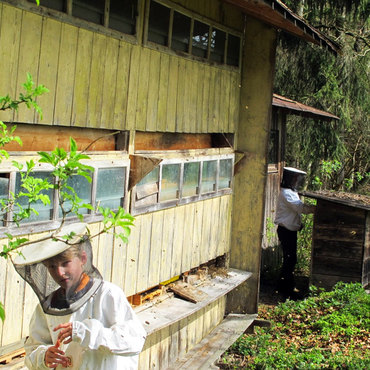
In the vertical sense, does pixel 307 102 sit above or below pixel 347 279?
above

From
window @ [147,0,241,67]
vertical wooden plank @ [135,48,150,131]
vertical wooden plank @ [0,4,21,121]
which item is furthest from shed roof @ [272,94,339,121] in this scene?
vertical wooden plank @ [0,4,21,121]

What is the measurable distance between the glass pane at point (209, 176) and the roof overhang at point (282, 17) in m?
1.92

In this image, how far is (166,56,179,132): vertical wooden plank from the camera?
6.45 metres

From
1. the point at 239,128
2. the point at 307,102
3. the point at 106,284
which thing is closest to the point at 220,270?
the point at 239,128

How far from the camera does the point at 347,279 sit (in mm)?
10484

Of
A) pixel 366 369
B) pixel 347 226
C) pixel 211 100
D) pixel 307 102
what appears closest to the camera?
pixel 366 369

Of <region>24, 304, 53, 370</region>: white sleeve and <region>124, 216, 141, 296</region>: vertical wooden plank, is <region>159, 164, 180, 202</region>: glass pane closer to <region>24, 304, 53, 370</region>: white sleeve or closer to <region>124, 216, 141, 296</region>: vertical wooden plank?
<region>124, 216, 141, 296</region>: vertical wooden plank

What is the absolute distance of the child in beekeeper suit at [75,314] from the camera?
3.18m

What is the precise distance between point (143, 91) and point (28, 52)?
168cm

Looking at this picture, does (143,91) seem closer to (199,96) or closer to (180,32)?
(180,32)

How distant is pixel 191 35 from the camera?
6.95 meters

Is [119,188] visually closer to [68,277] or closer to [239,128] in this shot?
[68,277]

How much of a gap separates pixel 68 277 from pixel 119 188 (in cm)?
247

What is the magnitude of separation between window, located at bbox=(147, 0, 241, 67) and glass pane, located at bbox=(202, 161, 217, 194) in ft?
4.34
